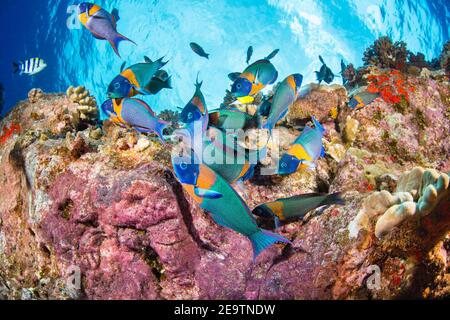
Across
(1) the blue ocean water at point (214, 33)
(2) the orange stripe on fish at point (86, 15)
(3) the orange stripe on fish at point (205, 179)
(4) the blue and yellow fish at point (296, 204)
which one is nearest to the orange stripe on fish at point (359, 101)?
(4) the blue and yellow fish at point (296, 204)

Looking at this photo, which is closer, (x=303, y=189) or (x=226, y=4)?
(x=303, y=189)

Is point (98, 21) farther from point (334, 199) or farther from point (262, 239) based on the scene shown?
point (334, 199)

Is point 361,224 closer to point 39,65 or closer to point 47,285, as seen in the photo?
point 47,285

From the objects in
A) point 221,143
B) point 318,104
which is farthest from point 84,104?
point 318,104

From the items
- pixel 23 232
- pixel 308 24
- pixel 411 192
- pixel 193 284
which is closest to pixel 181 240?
A: pixel 193 284

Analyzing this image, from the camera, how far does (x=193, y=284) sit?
2436 millimetres

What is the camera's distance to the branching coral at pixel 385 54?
8.75 meters

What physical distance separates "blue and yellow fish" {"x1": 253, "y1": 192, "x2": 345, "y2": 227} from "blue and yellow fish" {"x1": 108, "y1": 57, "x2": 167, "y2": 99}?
65.2 inches

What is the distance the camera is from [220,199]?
63.3 inches

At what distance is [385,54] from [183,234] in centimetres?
1015

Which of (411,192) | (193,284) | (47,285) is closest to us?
(411,192)

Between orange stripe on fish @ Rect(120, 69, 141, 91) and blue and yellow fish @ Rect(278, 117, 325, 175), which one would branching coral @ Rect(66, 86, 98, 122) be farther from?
blue and yellow fish @ Rect(278, 117, 325, 175)

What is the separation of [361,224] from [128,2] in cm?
3637

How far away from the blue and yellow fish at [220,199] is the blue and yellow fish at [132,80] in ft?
3.94
